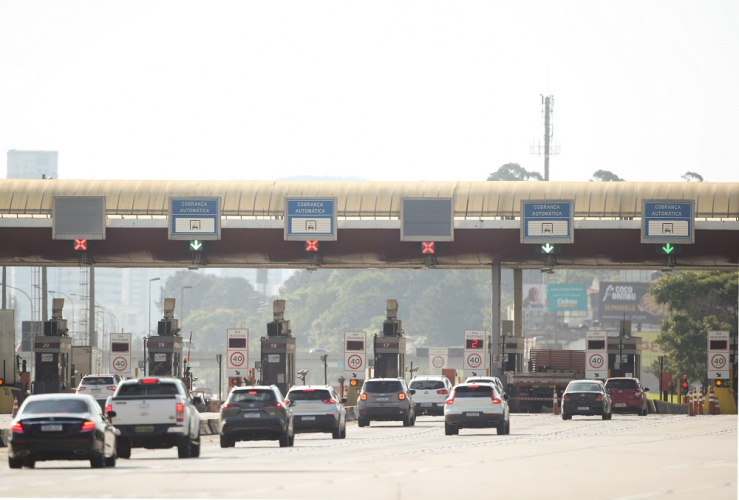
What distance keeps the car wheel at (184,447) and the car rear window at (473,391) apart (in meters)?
10.2

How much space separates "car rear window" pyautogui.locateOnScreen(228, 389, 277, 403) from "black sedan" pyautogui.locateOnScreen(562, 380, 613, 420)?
17977 mm

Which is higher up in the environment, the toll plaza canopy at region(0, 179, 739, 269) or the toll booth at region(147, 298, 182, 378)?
the toll plaza canopy at region(0, 179, 739, 269)

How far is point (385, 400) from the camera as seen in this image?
42.5m

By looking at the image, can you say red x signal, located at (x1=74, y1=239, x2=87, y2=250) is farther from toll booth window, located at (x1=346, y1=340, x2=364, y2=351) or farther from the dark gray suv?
the dark gray suv

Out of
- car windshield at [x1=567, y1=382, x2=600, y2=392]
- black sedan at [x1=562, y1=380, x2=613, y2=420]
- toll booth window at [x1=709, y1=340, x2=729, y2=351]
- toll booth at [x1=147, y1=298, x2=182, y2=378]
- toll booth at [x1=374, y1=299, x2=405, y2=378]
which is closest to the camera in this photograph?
black sedan at [x1=562, y1=380, x2=613, y2=420]

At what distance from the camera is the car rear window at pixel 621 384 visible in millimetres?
52688

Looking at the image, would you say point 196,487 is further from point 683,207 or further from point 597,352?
point 597,352

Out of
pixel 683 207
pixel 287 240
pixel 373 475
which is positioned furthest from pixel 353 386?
pixel 373 475

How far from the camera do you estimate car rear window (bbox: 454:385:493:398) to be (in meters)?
35.9

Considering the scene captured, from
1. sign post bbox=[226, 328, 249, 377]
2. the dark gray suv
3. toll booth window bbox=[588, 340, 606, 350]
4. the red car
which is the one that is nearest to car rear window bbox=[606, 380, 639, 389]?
the red car

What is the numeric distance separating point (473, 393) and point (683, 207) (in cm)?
1931

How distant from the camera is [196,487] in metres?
19.2

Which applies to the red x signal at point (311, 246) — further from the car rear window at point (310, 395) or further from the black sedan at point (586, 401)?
→ the car rear window at point (310, 395)

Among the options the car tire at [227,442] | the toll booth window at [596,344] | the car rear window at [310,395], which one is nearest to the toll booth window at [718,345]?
the toll booth window at [596,344]
